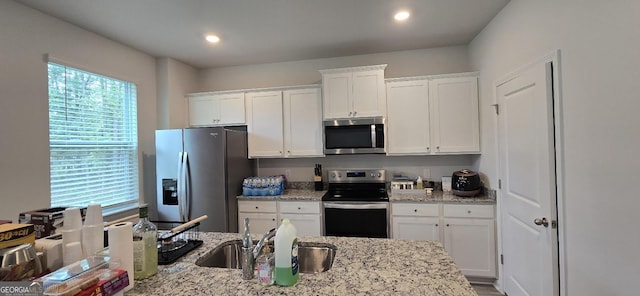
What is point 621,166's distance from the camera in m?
1.30

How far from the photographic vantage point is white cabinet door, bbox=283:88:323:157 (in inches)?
134

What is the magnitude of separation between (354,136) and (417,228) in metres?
1.21

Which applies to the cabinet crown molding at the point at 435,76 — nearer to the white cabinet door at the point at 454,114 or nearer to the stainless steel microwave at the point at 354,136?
the white cabinet door at the point at 454,114

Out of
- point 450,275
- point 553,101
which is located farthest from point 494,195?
point 450,275

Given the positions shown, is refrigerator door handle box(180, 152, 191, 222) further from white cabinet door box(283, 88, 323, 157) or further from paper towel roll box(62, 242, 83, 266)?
paper towel roll box(62, 242, 83, 266)

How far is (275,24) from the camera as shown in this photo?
262cm

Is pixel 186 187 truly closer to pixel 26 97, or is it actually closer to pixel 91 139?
pixel 91 139

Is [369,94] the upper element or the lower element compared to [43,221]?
Answer: upper

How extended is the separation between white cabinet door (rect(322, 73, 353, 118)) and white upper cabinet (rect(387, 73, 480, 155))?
18.3 inches

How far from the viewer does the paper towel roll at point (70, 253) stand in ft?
3.75

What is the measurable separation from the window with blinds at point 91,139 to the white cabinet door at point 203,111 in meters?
0.69

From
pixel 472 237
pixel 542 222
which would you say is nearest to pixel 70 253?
pixel 542 222

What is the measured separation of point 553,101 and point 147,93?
3928 mm

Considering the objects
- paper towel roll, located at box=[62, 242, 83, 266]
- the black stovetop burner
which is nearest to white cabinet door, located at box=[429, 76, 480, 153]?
the black stovetop burner
